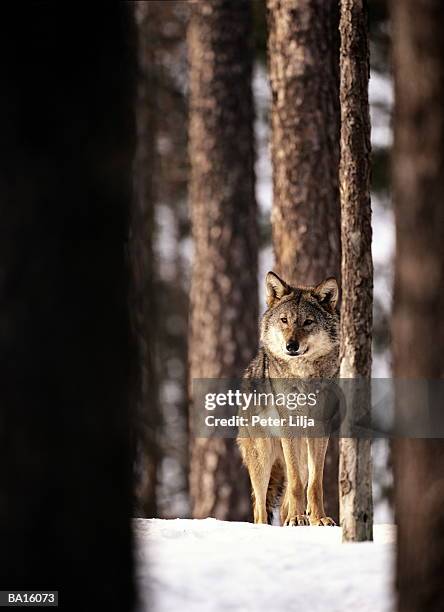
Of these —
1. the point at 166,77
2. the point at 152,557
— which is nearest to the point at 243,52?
the point at 166,77

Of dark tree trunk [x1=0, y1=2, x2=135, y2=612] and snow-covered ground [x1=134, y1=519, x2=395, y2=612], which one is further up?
dark tree trunk [x1=0, y1=2, x2=135, y2=612]

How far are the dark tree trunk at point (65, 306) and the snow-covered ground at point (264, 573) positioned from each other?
1598mm

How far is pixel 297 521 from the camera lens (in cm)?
936

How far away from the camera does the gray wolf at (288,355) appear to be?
9.98m

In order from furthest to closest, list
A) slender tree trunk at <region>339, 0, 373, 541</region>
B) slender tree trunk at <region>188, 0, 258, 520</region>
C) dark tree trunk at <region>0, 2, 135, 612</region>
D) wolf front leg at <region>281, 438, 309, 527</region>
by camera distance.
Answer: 1. slender tree trunk at <region>188, 0, 258, 520</region>
2. wolf front leg at <region>281, 438, 309, 527</region>
3. slender tree trunk at <region>339, 0, 373, 541</region>
4. dark tree trunk at <region>0, 2, 135, 612</region>

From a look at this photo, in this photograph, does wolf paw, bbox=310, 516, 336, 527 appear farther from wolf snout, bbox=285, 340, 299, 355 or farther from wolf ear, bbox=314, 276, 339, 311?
wolf ear, bbox=314, 276, 339, 311

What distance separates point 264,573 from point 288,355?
134 inches

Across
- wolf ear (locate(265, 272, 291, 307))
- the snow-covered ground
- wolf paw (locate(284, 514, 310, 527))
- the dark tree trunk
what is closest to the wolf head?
wolf ear (locate(265, 272, 291, 307))

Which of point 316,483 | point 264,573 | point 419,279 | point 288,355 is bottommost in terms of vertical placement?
point 264,573

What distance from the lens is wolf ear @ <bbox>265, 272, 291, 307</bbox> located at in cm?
1013

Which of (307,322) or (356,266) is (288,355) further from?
(356,266)

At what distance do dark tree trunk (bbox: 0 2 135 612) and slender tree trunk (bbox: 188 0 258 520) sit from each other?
33.2ft

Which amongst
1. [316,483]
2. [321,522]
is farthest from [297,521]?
[316,483]

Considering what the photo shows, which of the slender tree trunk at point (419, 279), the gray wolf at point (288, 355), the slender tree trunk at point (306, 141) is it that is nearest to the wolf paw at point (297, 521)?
the gray wolf at point (288, 355)
